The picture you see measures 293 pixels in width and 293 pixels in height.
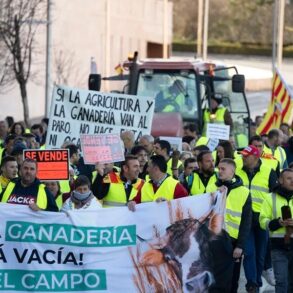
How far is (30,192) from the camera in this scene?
1155cm

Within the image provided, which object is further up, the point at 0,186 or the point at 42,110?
the point at 0,186

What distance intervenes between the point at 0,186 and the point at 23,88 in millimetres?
19278

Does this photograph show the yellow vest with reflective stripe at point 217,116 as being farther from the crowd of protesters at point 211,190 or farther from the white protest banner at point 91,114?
the crowd of protesters at point 211,190

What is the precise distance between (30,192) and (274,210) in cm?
235

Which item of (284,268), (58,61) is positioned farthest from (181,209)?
(58,61)

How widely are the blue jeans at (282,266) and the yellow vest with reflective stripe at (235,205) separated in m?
0.47

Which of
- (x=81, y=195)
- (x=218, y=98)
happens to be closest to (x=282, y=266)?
(x=81, y=195)

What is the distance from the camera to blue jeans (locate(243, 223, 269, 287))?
1305cm

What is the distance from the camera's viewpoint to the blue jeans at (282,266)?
37.9 feet

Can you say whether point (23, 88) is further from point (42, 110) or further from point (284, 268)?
point (284, 268)

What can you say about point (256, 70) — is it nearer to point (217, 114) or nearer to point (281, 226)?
point (217, 114)

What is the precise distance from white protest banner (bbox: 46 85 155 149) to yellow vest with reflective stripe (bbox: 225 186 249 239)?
5084 millimetres

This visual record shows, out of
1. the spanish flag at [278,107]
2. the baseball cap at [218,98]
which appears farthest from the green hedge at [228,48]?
the baseball cap at [218,98]

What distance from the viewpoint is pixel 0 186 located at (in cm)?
1255
